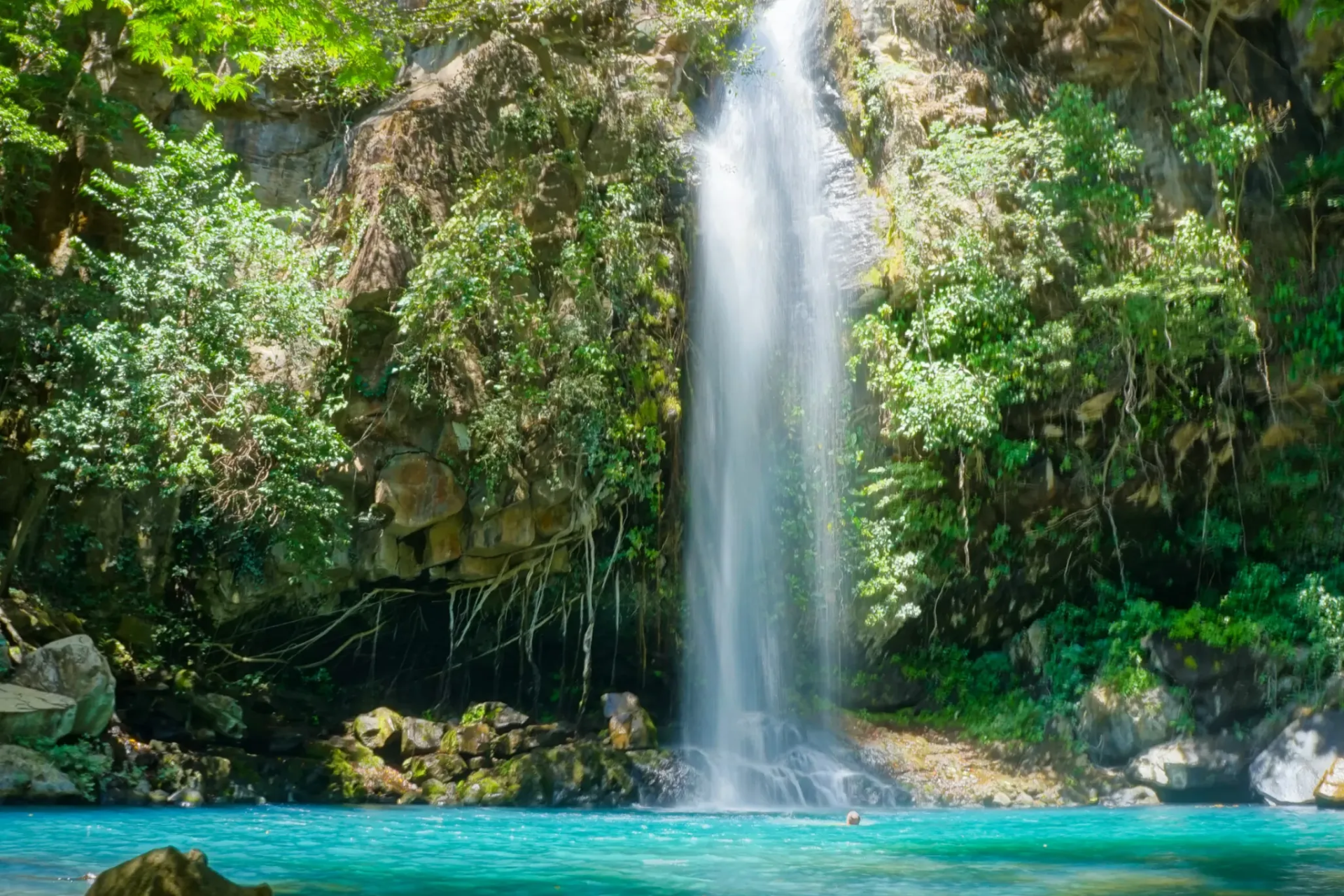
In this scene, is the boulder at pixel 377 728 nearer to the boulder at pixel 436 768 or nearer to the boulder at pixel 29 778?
the boulder at pixel 436 768

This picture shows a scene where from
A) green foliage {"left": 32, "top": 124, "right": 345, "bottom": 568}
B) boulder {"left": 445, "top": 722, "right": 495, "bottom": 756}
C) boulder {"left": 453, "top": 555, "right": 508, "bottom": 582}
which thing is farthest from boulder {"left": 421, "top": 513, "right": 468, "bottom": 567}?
boulder {"left": 445, "top": 722, "right": 495, "bottom": 756}

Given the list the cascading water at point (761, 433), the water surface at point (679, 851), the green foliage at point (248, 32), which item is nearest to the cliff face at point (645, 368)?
the cascading water at point (761, 433)

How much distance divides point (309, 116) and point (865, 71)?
8.05m

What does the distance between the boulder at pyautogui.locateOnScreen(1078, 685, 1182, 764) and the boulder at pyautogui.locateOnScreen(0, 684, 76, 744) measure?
12006 mm

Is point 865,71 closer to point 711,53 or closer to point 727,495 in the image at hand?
point 711,53

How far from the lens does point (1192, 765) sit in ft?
41.5

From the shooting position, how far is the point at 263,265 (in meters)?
11.8

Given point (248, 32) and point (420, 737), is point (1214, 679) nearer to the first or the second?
point (420, 737)

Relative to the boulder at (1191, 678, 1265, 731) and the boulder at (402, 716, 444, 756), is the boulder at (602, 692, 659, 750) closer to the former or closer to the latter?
the boulder at (402, 716, 444, 756)

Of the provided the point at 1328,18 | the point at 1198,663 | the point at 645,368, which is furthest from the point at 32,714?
the point at 1198,663

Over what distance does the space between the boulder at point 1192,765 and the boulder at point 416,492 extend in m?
9.17

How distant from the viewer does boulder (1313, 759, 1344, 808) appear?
448 inches

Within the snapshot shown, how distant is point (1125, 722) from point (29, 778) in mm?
12387

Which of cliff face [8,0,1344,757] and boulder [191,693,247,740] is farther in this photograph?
cliff face [8,0,1344,757]
